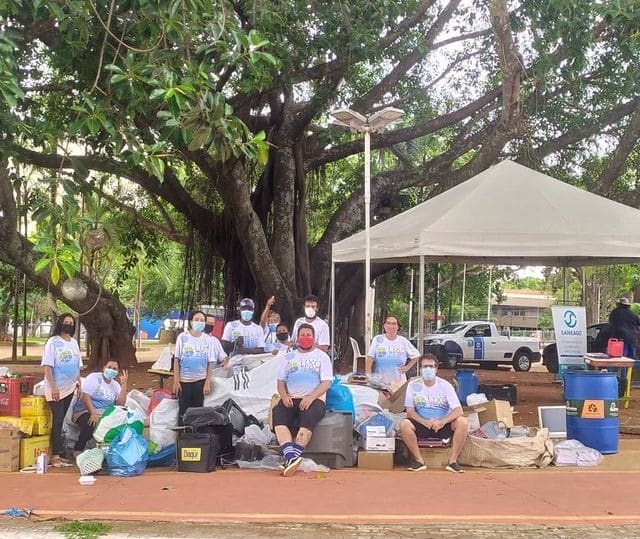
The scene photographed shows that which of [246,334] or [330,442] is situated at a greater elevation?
[246,334]

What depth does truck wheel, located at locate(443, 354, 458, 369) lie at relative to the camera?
21.1 m

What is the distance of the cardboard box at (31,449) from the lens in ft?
25.3

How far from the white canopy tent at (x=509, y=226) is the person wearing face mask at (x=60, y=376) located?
14.3 feet

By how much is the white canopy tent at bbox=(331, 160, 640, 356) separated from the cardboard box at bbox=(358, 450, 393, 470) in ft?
9.22

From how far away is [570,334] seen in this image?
1133 cm

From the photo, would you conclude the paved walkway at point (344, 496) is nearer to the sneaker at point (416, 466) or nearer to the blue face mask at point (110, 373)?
the sneaker at point (416, 466)

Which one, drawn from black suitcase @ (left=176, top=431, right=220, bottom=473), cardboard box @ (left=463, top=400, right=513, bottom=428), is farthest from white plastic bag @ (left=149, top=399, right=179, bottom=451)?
cardboard box @ (left=463, top=400, right=513, bottom=428)

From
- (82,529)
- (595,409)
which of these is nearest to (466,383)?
(595,409)

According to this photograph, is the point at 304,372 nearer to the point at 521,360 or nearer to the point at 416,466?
the point at 416,466

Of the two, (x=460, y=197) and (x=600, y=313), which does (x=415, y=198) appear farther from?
(x=600, y=313)

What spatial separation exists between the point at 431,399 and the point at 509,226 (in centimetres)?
332

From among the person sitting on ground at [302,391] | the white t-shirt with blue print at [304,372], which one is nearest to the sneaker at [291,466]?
the person sitting on ground at [302,391]

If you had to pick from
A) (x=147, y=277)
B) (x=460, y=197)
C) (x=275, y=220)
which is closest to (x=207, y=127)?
(x=460, y=197)

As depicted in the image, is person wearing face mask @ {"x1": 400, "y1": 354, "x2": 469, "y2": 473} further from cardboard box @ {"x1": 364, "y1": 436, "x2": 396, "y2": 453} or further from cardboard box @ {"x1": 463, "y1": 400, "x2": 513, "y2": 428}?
cardboard box @ {"x1": 463, "y1": 400, "x2": 513, "y2": 428}
